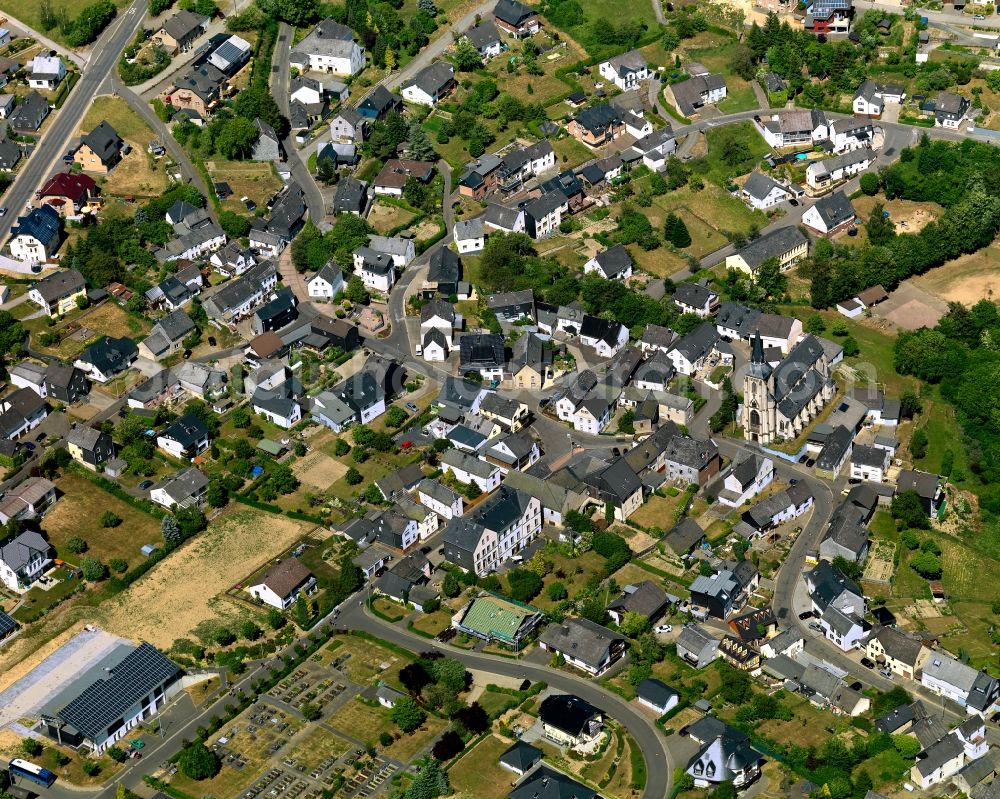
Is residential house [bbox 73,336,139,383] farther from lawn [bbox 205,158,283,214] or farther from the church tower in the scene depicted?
the church tower

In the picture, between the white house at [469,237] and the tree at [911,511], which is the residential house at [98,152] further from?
the tree at [911,511]

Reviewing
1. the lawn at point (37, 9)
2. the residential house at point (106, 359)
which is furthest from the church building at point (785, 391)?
the lawn at point (37, 9)

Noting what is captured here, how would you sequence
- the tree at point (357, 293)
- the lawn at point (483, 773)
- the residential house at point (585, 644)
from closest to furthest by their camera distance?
1. the lawn at point (483, 773)
2. the residential house at point (585, 644)
3. the tree at point (357, 293)

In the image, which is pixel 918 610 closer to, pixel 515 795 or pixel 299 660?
pixel 515 795

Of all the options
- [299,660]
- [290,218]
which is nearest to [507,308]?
[290,218]

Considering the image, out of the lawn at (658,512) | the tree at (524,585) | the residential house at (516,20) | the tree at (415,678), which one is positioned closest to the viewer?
the tree at (415,678)

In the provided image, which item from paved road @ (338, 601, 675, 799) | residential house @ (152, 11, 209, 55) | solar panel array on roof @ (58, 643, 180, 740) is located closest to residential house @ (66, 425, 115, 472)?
solar panel array on roof @ (58, 643, 180, 740)
